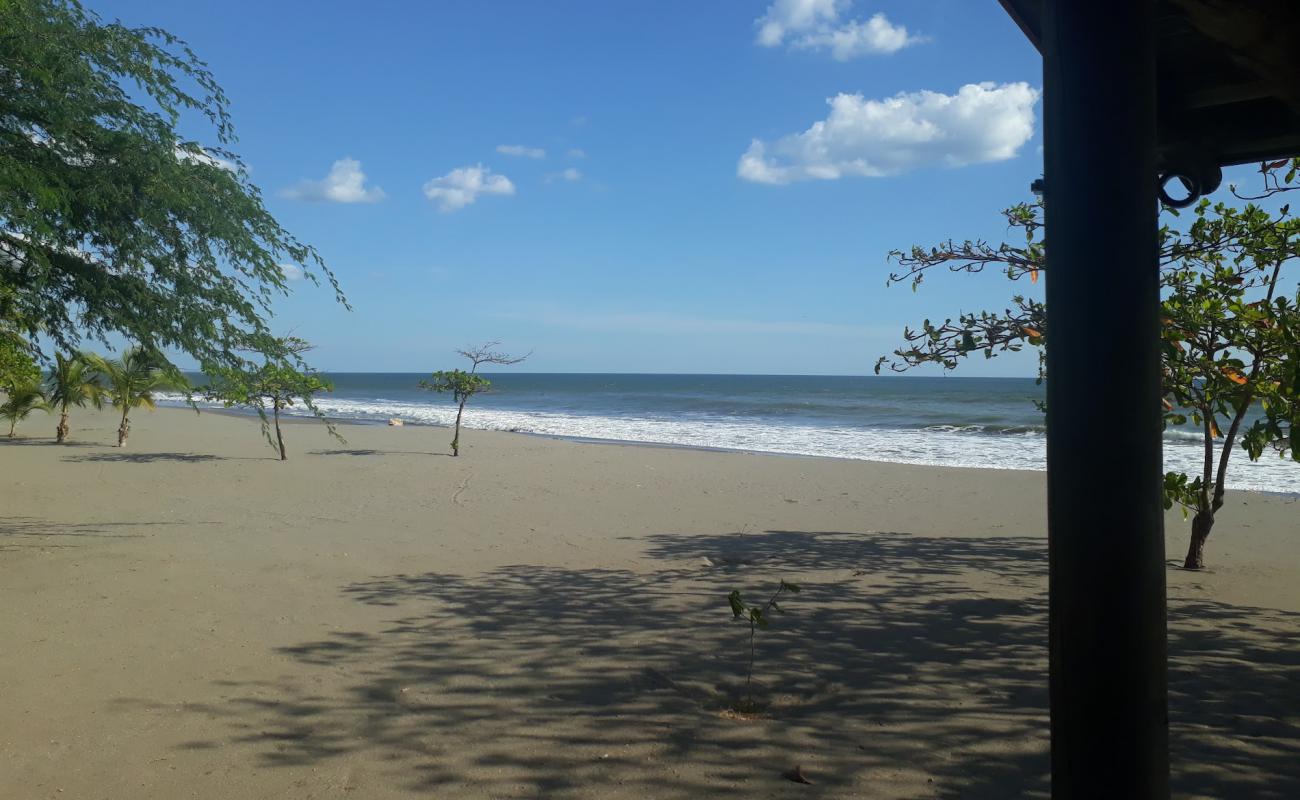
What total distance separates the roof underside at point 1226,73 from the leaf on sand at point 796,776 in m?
2.63

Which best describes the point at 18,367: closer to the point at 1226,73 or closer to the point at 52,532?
the point at 52,532

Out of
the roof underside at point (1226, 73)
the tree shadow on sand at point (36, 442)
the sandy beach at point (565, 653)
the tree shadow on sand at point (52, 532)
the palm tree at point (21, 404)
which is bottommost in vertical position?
the sandy beach at point (565, 653)

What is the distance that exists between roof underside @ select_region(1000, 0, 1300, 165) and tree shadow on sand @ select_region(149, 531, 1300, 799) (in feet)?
8.10

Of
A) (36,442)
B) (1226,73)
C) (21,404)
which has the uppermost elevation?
(1226,73)

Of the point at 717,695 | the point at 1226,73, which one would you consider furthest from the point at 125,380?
the point at 1226,73

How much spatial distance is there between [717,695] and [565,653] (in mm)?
1075

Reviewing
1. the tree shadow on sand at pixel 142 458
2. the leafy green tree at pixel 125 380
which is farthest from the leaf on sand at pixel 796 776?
the leafy green tree at pixel 125 380

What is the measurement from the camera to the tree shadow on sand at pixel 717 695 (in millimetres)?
3453

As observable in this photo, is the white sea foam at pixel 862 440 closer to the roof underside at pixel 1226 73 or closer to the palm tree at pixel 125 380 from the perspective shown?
the palm tree at pixel 125 380

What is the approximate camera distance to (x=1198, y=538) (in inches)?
301

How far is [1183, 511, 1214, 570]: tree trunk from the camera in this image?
753 cm

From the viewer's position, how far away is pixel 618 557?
8.50 metres

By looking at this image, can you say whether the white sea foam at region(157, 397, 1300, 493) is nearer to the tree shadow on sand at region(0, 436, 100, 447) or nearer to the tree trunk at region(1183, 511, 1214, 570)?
the tree trunk at region(1183, 511, 1214, 570)

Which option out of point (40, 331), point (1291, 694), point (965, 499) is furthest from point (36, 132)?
point (965, 499)
